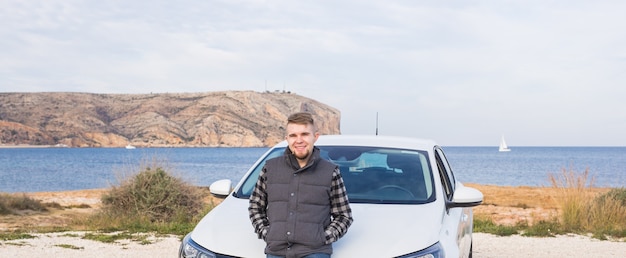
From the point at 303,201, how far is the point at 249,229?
0.70 metres

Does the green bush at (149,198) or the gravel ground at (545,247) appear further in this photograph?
the green bush at (149,198)

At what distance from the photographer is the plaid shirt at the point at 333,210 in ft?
12.9

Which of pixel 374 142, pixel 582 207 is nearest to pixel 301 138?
pixel 374 142

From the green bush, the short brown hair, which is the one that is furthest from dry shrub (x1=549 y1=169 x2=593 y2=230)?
the short brown hair

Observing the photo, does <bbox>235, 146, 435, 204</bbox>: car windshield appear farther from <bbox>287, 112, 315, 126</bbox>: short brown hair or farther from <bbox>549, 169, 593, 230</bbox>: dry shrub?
<bbox>549, 169, 593, 230</bbox>: dry shrub

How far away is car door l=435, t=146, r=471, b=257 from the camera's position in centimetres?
492

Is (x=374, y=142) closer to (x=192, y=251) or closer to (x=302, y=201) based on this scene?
(x=192, y=251)

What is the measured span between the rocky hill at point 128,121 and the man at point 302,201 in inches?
5407

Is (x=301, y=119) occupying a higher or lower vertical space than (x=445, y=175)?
higher

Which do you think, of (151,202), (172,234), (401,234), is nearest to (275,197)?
(401,234)

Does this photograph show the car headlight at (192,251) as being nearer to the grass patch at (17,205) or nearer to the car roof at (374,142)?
the car roof at (374,142)

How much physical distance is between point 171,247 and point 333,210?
655 cm

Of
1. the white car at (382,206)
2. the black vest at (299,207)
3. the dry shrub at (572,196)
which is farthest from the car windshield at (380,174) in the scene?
the dry shrub at (572,196)

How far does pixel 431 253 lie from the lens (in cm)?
427
